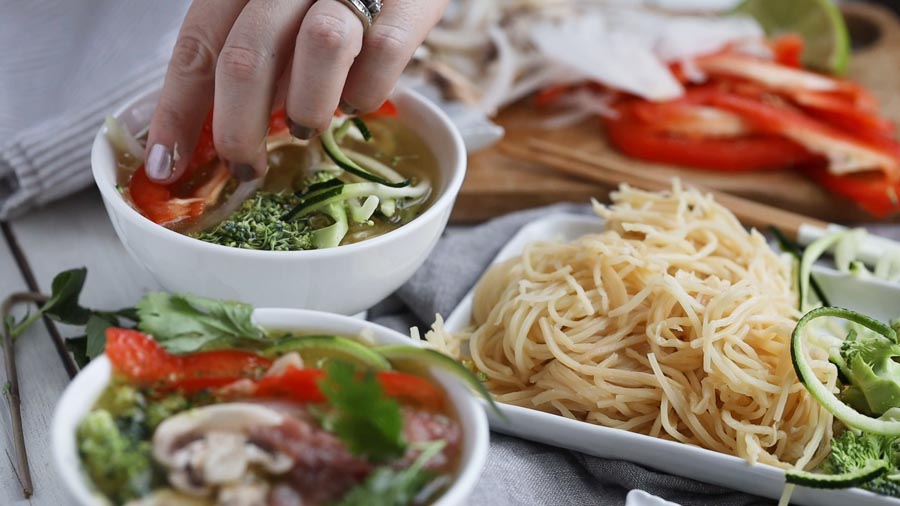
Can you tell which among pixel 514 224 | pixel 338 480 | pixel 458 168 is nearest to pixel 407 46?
pixel 458 168

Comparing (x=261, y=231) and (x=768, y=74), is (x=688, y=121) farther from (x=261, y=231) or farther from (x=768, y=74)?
(x=261, y=231)

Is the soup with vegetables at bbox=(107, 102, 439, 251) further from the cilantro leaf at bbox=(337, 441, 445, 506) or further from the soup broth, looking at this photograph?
the cilantro leaf at bbox=(337, 441, 445, 506)

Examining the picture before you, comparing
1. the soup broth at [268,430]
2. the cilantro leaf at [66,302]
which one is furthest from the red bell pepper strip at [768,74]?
the soup broth at [268,430]

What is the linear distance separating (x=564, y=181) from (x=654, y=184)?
34 cm

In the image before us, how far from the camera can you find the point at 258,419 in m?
1.29

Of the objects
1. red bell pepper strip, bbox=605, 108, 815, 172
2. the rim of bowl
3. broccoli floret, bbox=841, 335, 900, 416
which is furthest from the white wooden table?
red bell pepper strip, bbox=605, 108, 815, 172

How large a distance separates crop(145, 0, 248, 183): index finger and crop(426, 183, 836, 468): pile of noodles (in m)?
0.72

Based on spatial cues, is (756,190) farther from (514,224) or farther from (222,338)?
(222,338)

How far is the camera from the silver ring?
6.41 ft

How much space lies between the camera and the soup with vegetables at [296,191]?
1987mm

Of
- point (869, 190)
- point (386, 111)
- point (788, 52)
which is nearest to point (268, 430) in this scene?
point (386, 111)

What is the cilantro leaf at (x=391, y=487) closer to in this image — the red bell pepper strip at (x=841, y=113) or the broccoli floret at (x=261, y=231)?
the broccoli floret at (x=261, y=231)

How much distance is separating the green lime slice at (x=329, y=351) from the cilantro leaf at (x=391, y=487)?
22 centimetres

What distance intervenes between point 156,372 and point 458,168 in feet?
3.29
